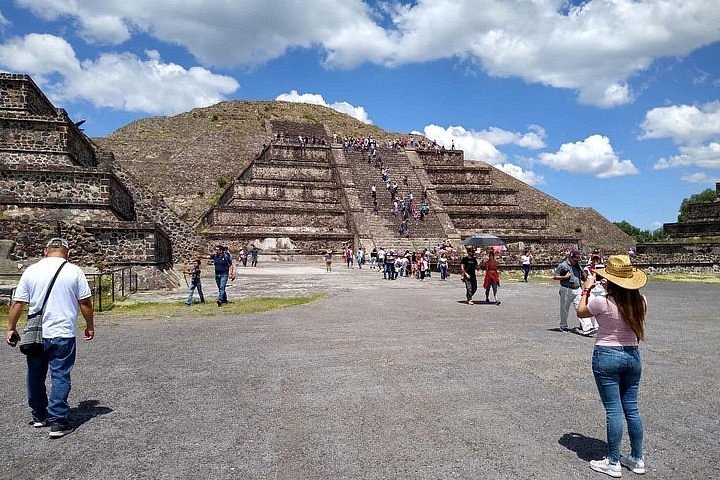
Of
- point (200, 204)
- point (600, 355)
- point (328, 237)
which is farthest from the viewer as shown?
point (200, 204)

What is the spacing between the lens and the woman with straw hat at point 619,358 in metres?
3.74

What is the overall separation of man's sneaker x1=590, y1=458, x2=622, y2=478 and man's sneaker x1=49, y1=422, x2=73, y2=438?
3973 mm

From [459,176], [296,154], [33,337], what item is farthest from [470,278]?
[459,176]

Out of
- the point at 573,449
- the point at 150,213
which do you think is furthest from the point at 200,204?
the point at 573,449

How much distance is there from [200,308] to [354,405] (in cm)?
793

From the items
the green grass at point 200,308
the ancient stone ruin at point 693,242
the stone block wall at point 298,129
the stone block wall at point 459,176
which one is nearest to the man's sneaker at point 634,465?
the green grass at point 200,308

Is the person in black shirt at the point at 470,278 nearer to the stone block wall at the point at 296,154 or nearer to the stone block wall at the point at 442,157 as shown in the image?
the stone block wall at the point at 296,154

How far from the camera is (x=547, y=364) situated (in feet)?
22.0

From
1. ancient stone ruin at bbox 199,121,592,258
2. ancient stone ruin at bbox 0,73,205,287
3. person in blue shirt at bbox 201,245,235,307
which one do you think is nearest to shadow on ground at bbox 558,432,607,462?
person in blue shirt at bbox 201,245,235,307

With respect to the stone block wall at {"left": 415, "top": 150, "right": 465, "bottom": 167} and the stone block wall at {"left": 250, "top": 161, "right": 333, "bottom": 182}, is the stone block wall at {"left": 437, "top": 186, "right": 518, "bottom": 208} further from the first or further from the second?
the stone block wall at {"left": 250, "top": 161, "right": 333, "bottom": 182}

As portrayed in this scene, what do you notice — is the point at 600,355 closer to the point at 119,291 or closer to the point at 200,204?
the point at 119,291

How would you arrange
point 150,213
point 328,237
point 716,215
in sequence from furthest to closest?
point 328,237, point 716,215, point 150,213

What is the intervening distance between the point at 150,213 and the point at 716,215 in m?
24.9

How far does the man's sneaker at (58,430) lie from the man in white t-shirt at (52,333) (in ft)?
0.06
